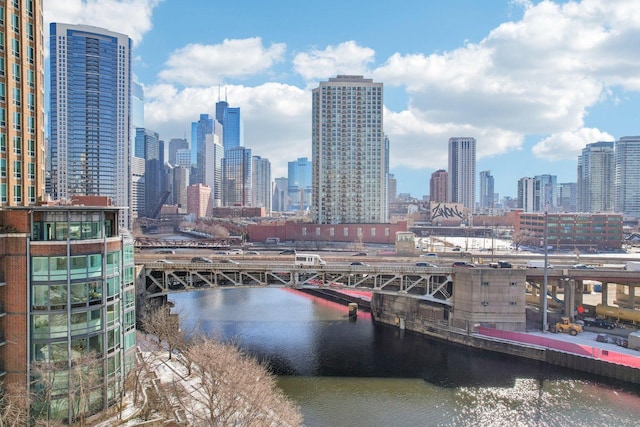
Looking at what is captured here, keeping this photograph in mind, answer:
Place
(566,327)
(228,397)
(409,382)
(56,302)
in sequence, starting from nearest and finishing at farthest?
(56,302) < (228,397) < (409,382) < (566,327)

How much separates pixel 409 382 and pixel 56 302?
26748 mm

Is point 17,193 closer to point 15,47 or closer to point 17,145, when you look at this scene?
point 17,145

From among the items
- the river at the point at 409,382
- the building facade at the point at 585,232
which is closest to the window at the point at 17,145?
the river at the point at 409,382

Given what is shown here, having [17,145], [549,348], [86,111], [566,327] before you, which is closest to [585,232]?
[566,327]

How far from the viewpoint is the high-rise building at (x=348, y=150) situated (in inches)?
4503

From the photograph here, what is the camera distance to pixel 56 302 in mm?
22969

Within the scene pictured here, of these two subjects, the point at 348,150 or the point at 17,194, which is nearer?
the point at 17,194

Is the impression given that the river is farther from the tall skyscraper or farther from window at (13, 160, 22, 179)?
window at (13, 160, 22, 179)

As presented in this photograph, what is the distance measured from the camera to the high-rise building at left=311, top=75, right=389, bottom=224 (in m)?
114

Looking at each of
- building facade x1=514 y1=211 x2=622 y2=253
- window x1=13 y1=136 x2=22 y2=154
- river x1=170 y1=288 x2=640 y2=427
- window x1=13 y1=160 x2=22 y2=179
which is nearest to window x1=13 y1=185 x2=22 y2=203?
window x1=13 y1=160 x2=22 y2=179

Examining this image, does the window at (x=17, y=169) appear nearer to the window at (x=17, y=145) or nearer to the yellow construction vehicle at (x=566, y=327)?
the window at (x=17, y=145)

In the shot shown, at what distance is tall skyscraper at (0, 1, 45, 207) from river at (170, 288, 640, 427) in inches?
924

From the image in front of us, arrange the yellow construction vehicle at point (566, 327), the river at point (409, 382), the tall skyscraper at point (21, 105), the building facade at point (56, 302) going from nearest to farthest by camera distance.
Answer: the building facade at point (56, 302) → the tall skyscraper at point (21, 105) → the river at point (409, 382) → the yellow construction vehicle at point (566, 327)

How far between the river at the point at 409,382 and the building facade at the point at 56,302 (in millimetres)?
14895
